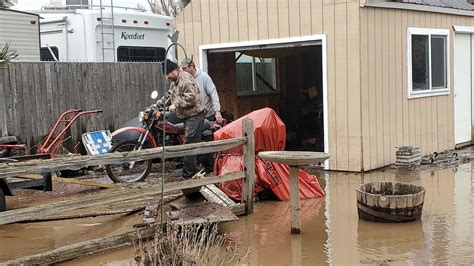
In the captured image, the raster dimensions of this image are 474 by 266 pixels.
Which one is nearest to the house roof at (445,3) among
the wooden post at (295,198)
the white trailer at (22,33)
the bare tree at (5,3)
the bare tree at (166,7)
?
the wooden post at (295,198)

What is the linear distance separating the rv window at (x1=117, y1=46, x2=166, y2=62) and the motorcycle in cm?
404

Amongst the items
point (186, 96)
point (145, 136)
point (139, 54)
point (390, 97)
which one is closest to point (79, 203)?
point (186, 96)

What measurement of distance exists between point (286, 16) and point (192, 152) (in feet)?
14.7

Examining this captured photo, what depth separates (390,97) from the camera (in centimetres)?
1007

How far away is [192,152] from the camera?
643 centimetres

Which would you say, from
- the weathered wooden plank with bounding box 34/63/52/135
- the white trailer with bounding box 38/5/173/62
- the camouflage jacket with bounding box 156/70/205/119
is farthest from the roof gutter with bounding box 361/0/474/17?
the white trailer with bounding box 38/5/173/62

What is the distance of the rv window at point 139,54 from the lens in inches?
537

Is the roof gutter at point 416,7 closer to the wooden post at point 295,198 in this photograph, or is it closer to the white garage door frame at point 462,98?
the white garage door frame at point 462,98

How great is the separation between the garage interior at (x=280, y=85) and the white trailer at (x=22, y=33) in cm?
331

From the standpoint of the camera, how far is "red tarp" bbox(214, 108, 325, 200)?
25.4ft

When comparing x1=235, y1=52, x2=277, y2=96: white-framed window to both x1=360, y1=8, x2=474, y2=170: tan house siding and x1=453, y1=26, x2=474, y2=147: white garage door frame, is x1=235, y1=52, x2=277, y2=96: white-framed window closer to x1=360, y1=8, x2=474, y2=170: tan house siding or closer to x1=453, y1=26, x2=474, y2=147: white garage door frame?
x1=360, y1=8, x2=474, y2=170: tan house siding

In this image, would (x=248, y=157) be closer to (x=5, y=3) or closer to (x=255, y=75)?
(x=5, y=3)

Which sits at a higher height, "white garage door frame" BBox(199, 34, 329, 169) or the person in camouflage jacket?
"white garage door frame" BBox(199, 34, 329, 169)

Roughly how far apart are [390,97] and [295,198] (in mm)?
4540
